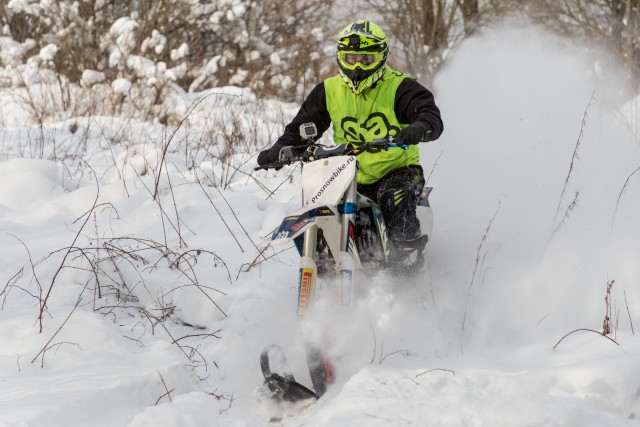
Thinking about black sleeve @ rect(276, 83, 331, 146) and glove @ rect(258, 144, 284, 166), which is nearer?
glove @ rect(258, 144, 284, 166)

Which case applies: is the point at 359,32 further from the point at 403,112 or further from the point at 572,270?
the point at 572,270

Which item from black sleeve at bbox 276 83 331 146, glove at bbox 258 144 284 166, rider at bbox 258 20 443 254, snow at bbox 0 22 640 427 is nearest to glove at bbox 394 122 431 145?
rider at bbox 258 20 443 254

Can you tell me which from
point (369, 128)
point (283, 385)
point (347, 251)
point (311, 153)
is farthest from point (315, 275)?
point (369, 128)

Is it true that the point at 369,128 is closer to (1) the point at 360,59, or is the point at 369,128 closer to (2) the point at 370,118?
(2) the point at 370,118

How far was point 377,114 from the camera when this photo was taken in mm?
4746

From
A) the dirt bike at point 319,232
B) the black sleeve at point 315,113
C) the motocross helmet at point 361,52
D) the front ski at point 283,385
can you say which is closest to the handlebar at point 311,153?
the dirt bike at point 319,232

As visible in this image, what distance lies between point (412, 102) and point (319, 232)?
1.18 metres

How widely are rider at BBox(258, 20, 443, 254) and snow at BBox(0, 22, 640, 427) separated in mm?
525

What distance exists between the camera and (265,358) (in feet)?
12.2

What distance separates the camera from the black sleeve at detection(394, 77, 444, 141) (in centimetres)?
454

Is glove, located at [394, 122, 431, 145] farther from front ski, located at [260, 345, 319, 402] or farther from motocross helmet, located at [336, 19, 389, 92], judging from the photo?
front ski, located at [260, 345, 319, 402]

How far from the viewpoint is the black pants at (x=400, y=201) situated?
459 centimetres

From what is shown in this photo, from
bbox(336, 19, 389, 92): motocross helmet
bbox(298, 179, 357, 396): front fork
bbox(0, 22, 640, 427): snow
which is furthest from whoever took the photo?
bbox(336, 19, 389, 92): motocross helmet

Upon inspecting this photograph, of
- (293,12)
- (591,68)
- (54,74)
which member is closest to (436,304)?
(591,68)
